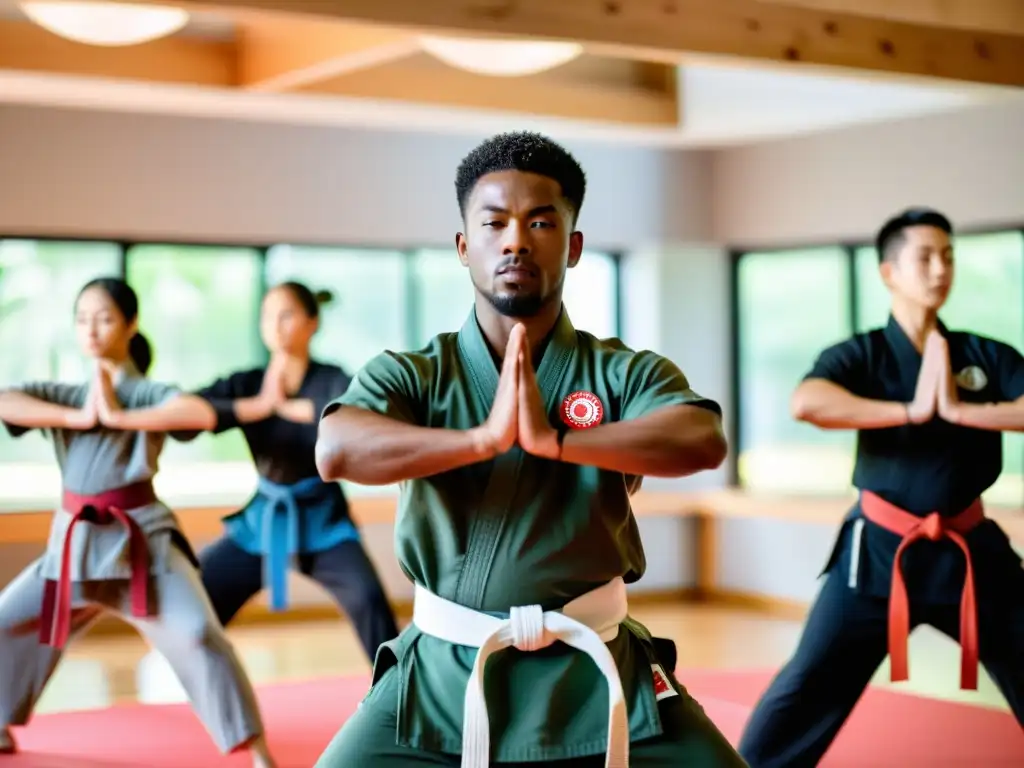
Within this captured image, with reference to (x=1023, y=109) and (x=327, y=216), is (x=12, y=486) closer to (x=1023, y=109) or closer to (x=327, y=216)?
(x=327, y=216)

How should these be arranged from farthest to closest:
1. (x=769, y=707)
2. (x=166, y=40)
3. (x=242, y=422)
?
(x=166, y=40) → (x=242, y=422) → (x=769, y=707)

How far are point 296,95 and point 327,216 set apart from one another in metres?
1.15

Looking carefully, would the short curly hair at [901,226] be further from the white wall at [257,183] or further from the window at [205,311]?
the white wall at [257,183]

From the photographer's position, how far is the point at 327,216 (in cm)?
636

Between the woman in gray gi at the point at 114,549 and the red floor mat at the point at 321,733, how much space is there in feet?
0.81

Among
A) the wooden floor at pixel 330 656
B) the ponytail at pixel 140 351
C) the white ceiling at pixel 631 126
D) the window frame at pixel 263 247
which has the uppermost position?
the white ceiling at pixel 631 126

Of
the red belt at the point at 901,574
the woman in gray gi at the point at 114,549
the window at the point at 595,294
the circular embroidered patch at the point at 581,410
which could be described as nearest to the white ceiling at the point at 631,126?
→ the window at the point at 595,294

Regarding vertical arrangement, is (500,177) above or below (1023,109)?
below

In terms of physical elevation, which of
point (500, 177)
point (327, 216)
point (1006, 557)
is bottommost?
point (1006, 557)

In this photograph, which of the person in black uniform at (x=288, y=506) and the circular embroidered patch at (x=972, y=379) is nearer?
the circular embroidered patch at (x=972, y=379)

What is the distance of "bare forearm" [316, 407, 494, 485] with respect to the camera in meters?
1.75

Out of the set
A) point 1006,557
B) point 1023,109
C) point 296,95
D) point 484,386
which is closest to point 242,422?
point 296,95

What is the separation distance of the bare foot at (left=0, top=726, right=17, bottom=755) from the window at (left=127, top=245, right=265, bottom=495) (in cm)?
259

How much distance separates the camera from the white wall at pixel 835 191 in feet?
18.8
